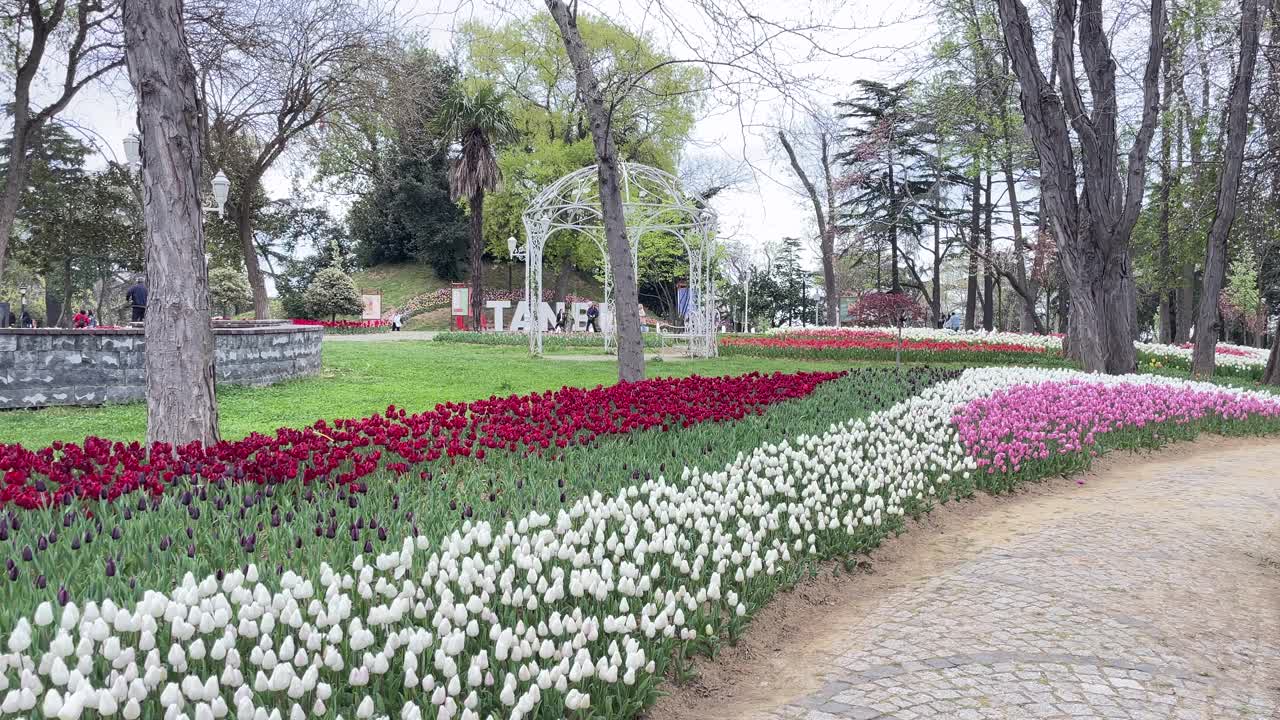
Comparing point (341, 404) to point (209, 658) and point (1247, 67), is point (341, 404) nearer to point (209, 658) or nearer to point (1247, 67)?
point (209, 658)

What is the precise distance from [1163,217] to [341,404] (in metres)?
25.7

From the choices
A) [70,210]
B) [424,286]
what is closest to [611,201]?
[70,210]

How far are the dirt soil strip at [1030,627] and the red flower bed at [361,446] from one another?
7.93 feet

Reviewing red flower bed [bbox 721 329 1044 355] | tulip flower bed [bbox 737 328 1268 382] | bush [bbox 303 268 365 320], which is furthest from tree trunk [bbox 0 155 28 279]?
bush [bbox 303 268 365 320]

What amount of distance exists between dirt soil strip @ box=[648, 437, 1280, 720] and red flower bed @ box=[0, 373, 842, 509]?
2418 millimetres

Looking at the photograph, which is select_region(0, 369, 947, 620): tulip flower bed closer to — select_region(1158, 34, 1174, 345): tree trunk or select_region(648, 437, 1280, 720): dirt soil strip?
select_region(648, 437, 1280, 720): dirt soil strip

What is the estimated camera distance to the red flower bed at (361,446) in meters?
4.64

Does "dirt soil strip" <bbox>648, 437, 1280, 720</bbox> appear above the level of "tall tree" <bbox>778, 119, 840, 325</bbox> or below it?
below

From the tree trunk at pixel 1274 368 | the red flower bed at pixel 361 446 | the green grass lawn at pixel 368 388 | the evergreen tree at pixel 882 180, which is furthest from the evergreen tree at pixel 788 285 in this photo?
the red flower bed at pixel 361 446

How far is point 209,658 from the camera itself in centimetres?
270

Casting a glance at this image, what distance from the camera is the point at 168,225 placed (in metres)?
5.84

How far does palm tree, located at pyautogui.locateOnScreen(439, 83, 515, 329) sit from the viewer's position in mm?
31453

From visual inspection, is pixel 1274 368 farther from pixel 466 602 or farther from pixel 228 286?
pixel 228 286

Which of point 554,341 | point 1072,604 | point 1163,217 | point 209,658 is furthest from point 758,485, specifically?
point 1163,217
